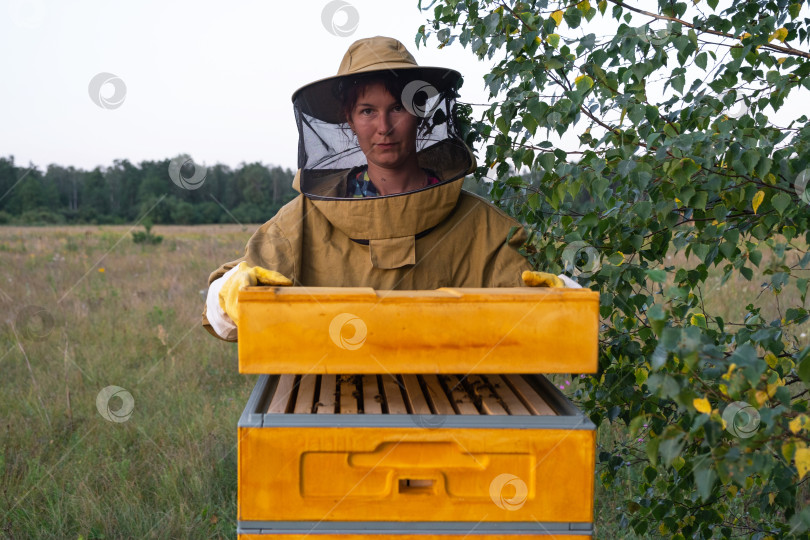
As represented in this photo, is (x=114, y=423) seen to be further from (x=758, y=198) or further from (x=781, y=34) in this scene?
(x=781, y=34)

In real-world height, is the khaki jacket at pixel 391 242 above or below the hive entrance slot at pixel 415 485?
above

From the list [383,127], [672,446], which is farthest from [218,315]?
[672,446]

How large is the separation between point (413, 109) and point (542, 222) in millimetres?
640

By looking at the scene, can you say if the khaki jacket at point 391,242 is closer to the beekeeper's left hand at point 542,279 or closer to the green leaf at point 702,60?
the beekeeper's left hand at point 542,279

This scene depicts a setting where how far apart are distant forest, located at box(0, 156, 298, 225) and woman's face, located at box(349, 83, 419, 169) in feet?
48.5

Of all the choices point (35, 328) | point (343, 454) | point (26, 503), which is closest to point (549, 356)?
point (343, 454)

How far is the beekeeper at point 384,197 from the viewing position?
7.20 feet

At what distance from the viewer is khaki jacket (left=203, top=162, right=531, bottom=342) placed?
7.14ft

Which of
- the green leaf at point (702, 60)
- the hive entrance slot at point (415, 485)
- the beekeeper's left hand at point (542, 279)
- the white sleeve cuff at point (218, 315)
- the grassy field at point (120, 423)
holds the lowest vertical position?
the grassy field at point (120, 423)

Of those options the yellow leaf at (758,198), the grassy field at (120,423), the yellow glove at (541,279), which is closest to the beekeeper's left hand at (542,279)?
the yellow glove at (541,279)

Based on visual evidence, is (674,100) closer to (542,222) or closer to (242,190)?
(542,222)

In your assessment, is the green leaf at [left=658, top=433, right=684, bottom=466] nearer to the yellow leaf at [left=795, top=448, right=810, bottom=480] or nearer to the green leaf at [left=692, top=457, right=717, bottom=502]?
the green leaf at [left=692, top=457, right=717, bottom=502]

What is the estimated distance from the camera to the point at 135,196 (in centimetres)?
3541

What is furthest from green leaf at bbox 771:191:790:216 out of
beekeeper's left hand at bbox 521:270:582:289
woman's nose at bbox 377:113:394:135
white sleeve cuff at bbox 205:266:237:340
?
white sleeve cuff at bbox 205:266:237:340
